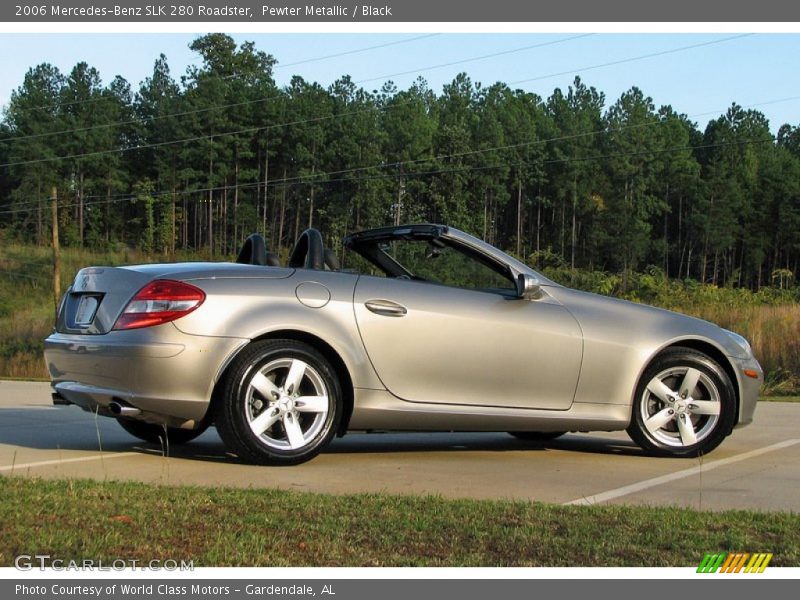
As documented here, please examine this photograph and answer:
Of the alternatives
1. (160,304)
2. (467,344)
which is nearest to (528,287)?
(467,344)

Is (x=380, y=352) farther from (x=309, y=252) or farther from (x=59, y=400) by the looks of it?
(x=59, y=400)

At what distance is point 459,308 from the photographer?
7074 millimetres

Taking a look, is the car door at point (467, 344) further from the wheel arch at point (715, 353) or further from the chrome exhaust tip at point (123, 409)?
the chrome exhaust tip at point (123, 409)

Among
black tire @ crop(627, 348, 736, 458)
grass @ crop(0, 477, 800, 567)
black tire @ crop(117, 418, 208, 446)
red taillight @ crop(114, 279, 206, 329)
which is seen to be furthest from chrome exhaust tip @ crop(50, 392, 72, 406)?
black tire @ crop(627, 348, 736, 458)

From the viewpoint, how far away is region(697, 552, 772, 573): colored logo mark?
13.1 ft

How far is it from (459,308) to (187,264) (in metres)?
1.76

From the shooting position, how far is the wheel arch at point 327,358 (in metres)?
6.45


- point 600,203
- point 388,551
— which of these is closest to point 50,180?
point 600,203

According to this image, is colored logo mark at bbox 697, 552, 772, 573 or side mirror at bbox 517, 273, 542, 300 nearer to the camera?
colored logo mark at bbox 697, 552, 772, 573

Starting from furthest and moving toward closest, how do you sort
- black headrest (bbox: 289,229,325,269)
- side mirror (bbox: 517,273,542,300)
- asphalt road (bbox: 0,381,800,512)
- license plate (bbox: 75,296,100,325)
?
side mirror (bbox: 517,273,542,300)
black headrest (bbox: 289,229,325,269)
license plate (bbox: 75,296,100,325)
asphalt road (bbox: 0,381,800,512)

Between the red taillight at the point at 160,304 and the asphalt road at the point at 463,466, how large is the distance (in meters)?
0.87

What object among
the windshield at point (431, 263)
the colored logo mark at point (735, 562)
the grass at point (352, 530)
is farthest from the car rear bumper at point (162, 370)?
the colored logo mark at point (735, 562)

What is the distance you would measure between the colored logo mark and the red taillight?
3426mm

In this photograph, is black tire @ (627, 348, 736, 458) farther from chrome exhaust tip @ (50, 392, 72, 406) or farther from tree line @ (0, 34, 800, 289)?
tree line @ (0, 34, 800, 289)
